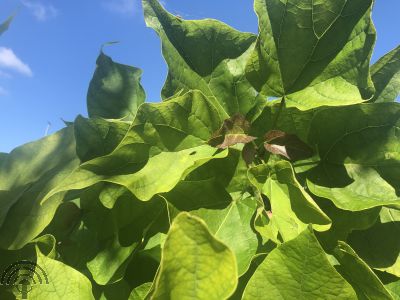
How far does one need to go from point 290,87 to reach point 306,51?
0.14 ft

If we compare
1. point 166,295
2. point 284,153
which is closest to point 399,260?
point 284,153

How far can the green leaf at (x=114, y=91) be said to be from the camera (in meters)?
0.61

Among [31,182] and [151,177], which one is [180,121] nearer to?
[151,177]

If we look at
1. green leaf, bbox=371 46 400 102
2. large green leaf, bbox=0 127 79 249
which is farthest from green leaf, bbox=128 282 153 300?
green leaf, bbox=371 46 400 102

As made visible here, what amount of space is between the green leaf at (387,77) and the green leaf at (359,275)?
0.73 feet

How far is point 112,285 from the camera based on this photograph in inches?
17.5

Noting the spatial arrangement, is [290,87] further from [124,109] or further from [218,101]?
[124,109]

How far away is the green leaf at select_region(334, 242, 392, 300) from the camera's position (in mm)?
363

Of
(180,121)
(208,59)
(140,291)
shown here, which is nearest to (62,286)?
(140,291)

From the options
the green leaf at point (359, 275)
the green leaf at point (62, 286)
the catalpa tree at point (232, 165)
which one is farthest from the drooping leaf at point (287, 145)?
the green leaf at point (62, 286)

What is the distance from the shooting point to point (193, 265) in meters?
0.28

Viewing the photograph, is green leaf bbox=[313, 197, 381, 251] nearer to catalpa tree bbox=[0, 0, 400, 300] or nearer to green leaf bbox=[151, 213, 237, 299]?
catalpa tree bbox=[0, 0, 400, 300]

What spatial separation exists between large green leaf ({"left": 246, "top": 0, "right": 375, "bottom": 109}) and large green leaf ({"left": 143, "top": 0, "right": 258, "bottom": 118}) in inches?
1.2

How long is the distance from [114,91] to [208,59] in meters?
0.16
